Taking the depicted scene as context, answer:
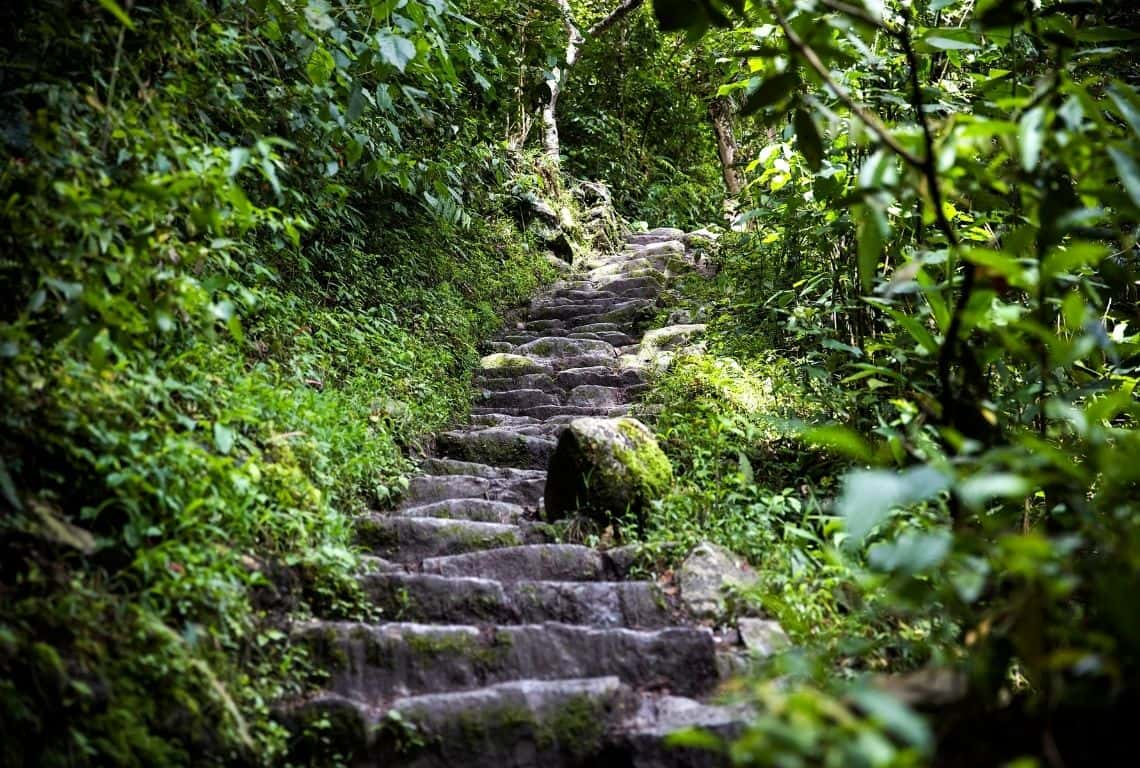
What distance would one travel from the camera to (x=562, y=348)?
6824mm

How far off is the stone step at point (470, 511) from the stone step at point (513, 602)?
2.54ft

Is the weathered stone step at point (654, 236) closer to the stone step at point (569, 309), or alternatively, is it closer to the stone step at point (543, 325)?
the stone step at point (569, 309)

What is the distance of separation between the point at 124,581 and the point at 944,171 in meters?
2.39

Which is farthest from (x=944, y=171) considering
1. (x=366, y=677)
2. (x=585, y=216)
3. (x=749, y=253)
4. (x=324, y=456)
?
(x=585, y=216)

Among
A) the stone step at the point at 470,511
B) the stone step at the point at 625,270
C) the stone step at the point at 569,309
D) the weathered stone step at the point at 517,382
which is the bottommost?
the stone step at the point at 470,511

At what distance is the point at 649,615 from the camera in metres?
3.12

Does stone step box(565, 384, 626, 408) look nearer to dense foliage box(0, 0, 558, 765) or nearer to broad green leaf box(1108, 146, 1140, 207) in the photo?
dense foliage box(0, 0, 558, 765)

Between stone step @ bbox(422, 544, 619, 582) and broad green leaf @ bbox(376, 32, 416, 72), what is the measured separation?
6.80ft

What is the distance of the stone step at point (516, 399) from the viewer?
582 cm

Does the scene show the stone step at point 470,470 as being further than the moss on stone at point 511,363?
No

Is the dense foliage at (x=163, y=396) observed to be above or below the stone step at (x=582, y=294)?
below

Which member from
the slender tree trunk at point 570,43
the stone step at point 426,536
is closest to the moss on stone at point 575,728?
the stone step at point 426,536

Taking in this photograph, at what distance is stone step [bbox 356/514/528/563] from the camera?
3566mm

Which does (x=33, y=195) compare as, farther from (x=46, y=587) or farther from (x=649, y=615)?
(x=649, y=615)
